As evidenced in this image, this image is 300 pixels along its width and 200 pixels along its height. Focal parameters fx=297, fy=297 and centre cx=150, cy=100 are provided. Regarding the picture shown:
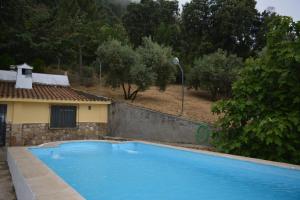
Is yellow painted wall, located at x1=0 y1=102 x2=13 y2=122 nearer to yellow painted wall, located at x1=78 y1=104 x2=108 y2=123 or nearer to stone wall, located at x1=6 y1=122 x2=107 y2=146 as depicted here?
stone wall, located at x1=6 y1=122 x2=107 y2=146

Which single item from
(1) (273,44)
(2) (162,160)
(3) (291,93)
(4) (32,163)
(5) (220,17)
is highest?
(5) (220,17)

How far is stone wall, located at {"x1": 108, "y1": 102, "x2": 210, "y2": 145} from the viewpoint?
48.6 feet

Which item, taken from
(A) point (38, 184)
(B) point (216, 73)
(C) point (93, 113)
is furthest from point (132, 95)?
(A) point (38, 184)

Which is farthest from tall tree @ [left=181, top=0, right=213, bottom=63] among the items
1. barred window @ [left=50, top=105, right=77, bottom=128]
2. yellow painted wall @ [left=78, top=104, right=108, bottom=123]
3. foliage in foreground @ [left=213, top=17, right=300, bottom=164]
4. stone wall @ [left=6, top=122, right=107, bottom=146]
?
foliage in foreground @ [left=213, top=17, right=300, bottom=164]

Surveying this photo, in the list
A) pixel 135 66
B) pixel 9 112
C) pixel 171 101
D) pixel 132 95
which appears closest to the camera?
pixel 9 112

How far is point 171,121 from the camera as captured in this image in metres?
15.6

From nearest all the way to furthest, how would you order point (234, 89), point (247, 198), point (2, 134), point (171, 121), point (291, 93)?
1. point (247, 198)
2. point (291, 93)
3. point (234, 89)
4. point (2, 134)
5. point (171, 121)

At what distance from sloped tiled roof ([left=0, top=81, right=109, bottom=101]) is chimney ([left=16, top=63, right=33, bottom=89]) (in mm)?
364

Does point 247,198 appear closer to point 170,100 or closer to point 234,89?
point 234,89

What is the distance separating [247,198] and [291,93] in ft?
16.2

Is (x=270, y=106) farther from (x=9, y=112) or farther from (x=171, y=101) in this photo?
(x=9, y=112)

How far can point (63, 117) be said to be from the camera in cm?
1664

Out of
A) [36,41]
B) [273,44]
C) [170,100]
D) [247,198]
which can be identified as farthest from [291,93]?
[36,41]

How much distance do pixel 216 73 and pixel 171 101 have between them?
5047 mm
